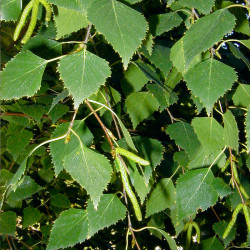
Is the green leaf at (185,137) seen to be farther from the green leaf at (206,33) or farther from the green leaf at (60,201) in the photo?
the green leaf at (60,201)

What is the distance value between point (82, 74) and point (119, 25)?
9 centimetres

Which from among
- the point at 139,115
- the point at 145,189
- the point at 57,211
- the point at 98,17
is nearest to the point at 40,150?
the point at 57,211

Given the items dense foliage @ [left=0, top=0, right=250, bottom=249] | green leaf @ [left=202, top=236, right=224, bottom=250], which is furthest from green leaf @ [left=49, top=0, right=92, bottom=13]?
green leaf @ [left=202, top=236, right=224, bottom=250]

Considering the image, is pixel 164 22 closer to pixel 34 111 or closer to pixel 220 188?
pixel 220 188

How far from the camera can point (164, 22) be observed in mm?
792

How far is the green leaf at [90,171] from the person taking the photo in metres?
0.57

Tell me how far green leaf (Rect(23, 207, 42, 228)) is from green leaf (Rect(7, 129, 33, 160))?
0.29m

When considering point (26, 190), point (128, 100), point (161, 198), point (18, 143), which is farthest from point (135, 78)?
point (26, 190)

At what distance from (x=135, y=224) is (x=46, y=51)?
4.23 feet

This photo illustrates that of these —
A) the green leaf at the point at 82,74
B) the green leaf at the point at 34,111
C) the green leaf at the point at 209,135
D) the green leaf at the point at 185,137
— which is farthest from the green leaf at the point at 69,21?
the green leaf at the point at 34,111

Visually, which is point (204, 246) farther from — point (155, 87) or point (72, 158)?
point (72, 158)

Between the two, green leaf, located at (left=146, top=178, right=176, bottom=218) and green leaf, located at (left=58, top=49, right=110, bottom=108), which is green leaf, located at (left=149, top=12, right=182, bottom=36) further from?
green leaf, located at (left=146, top=178, right=176, bottom=218)

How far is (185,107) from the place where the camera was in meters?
1.76

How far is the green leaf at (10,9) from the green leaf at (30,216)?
38.0 inches
